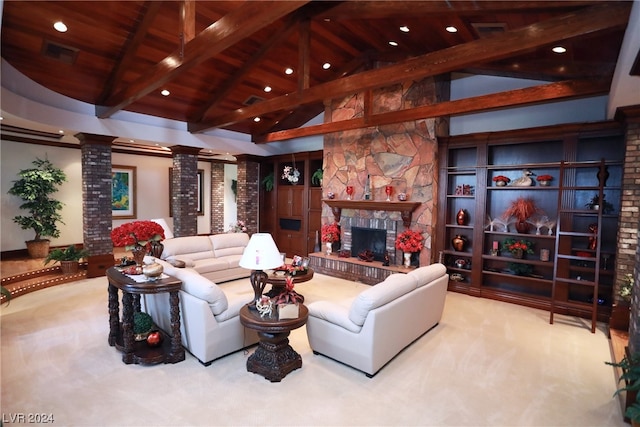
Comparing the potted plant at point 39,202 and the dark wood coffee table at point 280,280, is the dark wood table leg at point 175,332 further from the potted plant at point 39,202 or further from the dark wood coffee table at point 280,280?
the potted plant at point 39,202

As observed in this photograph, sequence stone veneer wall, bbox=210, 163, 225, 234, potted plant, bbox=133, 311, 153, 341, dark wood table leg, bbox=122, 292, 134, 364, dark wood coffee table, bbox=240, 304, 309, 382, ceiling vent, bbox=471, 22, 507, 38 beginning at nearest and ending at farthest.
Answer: dark wood coffee table, bbox=240, 304, 309, 382 < dark wood table leg, bbox=122, 292, 134, 364 < potted plant, bbox=133, 311, 153, 341 < ceiling vent, bbox=471, 22, 507, 38 < stone veneer wall, bbox=210, 163, 225, 234

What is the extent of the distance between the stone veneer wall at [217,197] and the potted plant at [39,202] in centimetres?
435

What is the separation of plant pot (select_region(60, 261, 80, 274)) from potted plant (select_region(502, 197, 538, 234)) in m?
7.85

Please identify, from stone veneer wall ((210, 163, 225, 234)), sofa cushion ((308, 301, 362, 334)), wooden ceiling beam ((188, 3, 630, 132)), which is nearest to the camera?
wooden ceiling beam ((188, 3, 630, 132))

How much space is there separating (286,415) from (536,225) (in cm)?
482

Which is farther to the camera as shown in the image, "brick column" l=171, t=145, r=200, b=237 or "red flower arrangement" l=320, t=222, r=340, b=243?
"brick column" l=171, t=145, r=200, b=237

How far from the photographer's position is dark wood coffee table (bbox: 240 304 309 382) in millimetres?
2846

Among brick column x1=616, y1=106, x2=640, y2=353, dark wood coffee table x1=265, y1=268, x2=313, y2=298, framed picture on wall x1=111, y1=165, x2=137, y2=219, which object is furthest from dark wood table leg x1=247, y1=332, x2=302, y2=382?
framed picture on wall x1=111, y1=165, x2=137, y2=219

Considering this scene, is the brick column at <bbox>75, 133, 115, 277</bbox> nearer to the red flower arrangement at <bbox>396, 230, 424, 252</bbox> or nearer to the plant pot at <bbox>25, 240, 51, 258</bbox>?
the plant pot at <bbox>25, 240, 51, 258</bbox>

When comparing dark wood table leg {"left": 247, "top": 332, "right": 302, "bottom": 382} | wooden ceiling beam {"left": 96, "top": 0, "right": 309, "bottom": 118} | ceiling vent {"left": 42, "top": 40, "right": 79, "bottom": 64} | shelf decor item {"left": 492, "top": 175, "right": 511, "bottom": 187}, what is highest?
ceiling vent {"left": 42, "top": 40, "right": 79, "bottom": 64}

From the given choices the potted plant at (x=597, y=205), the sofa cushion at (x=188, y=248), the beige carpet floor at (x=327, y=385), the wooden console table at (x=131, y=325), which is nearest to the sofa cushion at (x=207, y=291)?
the wooden console table at (x=131, y=325)

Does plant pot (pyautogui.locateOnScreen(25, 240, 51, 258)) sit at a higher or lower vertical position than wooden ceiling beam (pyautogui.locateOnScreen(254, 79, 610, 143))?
lower

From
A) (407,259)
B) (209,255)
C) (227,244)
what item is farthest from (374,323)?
(227,244)

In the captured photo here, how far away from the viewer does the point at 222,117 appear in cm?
677
